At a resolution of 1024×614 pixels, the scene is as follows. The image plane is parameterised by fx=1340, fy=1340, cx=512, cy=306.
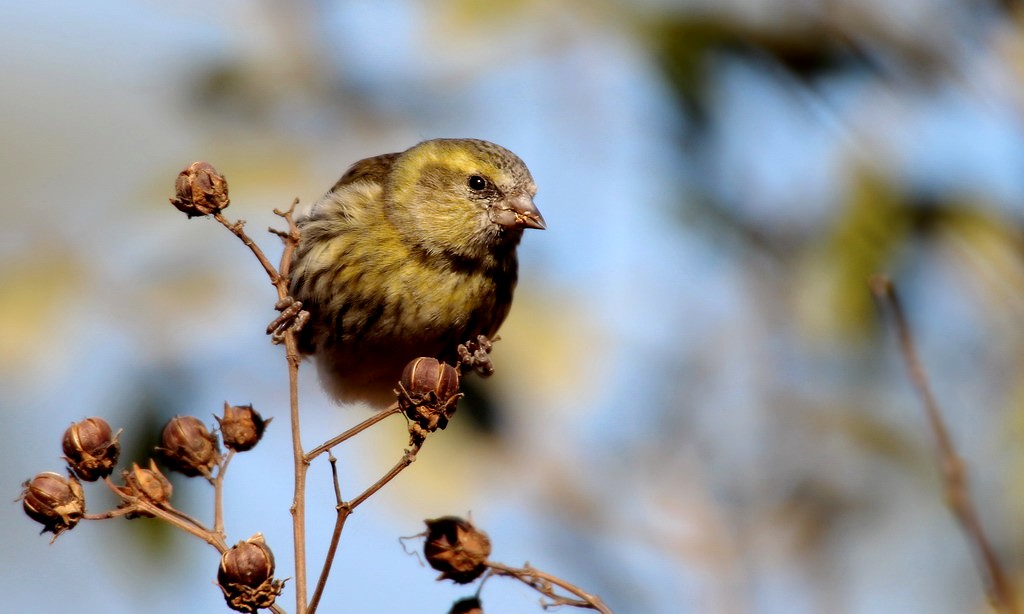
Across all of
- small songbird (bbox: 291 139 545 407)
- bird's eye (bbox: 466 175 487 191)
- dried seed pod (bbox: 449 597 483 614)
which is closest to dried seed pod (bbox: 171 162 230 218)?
dried seed pod (bbox: 449 597 483 614)

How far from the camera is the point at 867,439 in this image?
12.6 feet

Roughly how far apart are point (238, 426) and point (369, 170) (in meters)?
1.71

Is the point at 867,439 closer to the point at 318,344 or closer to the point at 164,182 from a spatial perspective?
the point at 318,344

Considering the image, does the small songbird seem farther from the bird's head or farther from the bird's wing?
the bird's wing

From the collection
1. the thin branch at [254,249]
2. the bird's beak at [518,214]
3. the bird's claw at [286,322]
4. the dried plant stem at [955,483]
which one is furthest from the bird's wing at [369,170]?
the dried plant stem at [955,483]

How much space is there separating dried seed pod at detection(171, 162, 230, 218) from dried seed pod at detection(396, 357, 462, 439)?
492 mm

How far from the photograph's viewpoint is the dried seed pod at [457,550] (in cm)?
238

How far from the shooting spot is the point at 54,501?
7.13 feet

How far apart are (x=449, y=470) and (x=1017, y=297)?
166 centimetres

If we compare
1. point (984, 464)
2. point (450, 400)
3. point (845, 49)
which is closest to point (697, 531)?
point (984, 464)

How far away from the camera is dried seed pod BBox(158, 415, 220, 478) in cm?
236

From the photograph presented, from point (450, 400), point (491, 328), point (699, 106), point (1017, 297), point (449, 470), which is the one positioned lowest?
point (450, 400)

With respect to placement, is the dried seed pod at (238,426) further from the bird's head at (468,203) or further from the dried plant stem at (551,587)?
the bird's head at (468,203)

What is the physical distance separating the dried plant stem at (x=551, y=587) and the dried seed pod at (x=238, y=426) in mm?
493
